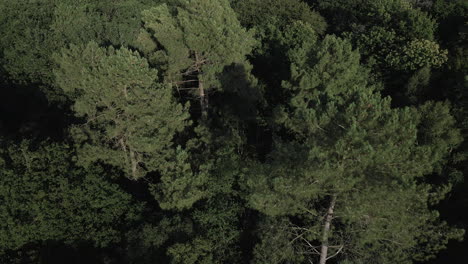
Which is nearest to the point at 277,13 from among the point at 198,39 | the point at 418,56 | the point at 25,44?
the point at 418,56

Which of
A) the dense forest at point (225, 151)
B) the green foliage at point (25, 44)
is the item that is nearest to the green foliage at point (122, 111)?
the dense forest at point (225, 151)

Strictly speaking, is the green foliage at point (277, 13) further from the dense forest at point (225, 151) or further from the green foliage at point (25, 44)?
the green foliage at point (25, 44)

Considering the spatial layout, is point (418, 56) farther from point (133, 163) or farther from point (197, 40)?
point (133, 163)

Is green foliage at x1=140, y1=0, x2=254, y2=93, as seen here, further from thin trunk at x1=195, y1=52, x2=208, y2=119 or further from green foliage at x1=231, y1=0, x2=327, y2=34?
green foliage at x1=231, y1=0, x2=327, y2=34

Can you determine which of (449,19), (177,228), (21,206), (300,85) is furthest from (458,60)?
(21,206)

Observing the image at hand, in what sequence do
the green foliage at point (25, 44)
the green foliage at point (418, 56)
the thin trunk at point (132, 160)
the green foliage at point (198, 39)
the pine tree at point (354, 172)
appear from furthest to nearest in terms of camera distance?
the green foliage at point (25, 44)
the green foliage at point (418, 56)
the green foliage at point (198, 39)
the thin trunk at point (132, 160)
the pine tree at point (354, 172)

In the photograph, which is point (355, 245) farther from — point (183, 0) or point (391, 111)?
point (183, 0)

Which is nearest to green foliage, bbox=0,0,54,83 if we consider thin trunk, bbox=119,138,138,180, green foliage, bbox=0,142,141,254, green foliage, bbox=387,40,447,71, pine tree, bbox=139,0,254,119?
pine tree, bbox=139,0,254,119

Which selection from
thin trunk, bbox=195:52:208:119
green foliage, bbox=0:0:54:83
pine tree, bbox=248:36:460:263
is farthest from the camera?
green foliage, bbox=0:0:54:83
